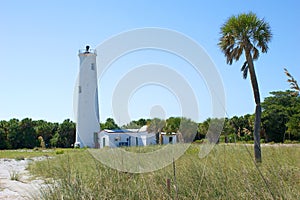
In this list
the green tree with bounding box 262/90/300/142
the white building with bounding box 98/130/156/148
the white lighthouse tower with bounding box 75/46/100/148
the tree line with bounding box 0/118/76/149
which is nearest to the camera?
the green tree with bounding box 262/90/300/142

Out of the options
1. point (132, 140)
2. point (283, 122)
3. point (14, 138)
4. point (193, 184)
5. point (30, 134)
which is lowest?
point (193, 184)

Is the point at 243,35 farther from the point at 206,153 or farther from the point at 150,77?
the point at 206,153

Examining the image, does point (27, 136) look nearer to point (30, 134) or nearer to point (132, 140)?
point (30, 134)

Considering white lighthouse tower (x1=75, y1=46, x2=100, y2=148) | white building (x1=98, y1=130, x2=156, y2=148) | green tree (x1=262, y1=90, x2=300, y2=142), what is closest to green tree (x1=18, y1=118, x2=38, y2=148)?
white lighthouse tower (x1=75, y1=46, x2=100, y2=148)

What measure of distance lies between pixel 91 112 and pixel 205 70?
22902 millimetres

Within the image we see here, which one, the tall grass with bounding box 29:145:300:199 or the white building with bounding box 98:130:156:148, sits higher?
the white building with bounding box 98:130:156:148

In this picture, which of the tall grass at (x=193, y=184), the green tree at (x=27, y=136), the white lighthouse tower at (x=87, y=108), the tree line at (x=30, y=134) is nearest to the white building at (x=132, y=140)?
the tall grass at (x=193, y=184)

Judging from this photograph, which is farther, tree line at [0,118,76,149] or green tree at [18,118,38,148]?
green tree at [18,118,38,148]

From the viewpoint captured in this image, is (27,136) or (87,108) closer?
(87,108)

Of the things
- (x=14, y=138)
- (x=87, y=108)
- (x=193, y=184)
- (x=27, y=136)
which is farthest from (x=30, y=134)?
(x=193, y=184)

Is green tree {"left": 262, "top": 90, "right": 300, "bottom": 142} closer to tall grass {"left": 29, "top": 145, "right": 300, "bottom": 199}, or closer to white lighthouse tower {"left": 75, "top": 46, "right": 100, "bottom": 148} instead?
tall grass {"left": 29, "top": 145, "right": 300, "bottom": 199}

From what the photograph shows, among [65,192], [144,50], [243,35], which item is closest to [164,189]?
[65,192]

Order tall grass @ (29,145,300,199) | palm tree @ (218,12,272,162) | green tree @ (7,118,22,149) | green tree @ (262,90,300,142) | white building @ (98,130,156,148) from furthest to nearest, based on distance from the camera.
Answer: green tree @ (7,118,22,149) < palm tree @ (218,12,272,162) < white building @ (98,130,156,148) < green tree @ (262,90,300,142) < tall grass @ (29,145,300,199)

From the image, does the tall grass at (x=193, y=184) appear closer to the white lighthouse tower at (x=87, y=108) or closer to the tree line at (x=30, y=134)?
the white lighthouse tower at (x=87, y=108)
